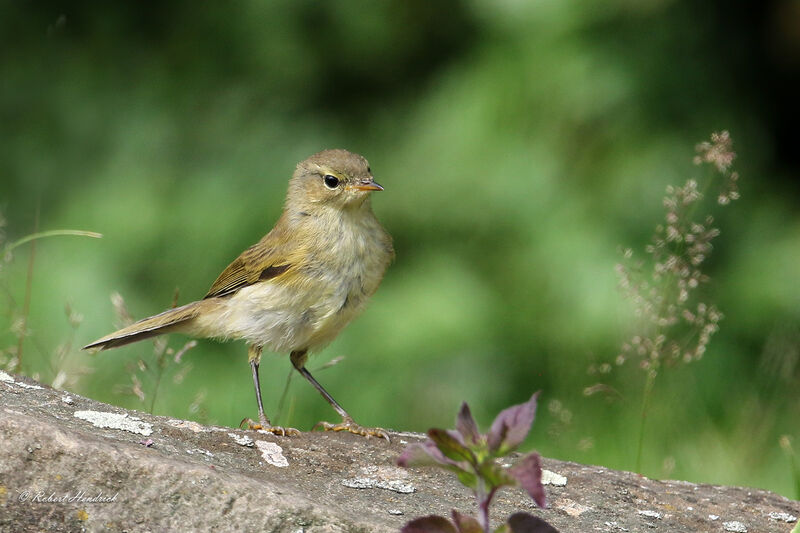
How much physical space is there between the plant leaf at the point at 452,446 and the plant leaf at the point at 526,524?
147 millimetres

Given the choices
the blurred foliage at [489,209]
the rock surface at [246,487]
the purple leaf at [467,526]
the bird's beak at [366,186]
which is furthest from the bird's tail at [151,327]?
the purple leaf at [467,526]

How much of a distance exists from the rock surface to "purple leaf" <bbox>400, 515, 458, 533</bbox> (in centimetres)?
58

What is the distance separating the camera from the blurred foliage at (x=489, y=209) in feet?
20.0

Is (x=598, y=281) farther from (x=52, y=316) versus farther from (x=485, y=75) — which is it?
(x=52, y=316)

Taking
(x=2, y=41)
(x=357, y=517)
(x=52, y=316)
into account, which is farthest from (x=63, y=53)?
(x=357, y=517)

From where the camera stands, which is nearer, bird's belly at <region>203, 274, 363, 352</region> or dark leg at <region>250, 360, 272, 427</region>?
dark leg at <region>250, 360, 272, 427</region>

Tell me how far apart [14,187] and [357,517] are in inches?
227

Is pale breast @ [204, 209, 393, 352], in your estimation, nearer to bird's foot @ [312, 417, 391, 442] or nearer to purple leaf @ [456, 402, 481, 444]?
bird's foot @ [312, 417, 391, 442]

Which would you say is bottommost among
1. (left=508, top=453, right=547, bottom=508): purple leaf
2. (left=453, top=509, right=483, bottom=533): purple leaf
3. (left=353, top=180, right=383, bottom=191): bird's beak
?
(left=453, top=509, right=483, bottom=533): purple leaf

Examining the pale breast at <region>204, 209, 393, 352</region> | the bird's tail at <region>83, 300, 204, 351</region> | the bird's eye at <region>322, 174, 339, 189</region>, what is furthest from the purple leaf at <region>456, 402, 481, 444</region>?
the bird's tail at <region>83, 300, 204, 351</region>

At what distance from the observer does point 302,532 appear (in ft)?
8.35

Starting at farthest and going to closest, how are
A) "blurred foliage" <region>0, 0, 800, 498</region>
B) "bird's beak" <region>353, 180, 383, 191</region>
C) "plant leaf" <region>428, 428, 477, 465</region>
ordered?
"blurred foliage" <region>0, 0, 800, 498</region> → "bird's beak" <region>353, 180, 383, 191</region> → "plant leaf" <region>428, 428, 477, 465</region>

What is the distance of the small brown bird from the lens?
4.73m

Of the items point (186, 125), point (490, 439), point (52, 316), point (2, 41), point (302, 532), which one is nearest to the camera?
point (490, 439)
